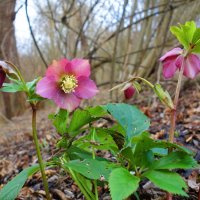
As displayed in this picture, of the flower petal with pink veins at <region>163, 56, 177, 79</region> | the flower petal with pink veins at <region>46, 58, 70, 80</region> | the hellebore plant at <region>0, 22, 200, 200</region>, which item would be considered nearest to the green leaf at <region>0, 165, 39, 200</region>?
the hellebore plant at <region>0, 22, 200, 200</region>

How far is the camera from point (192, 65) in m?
0.85

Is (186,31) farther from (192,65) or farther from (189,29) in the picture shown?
(192,65)

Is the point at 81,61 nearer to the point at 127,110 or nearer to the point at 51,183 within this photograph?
the point at 127,110

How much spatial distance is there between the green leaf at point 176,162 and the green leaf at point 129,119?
81 mm

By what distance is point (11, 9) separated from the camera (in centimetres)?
507

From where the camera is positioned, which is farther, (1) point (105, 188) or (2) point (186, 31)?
(1) point (105, 188)

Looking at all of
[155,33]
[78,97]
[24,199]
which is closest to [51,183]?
[24,199]

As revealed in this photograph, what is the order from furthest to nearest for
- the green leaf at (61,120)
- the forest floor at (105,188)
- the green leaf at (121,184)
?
the forest floor at (105,188), the green leaf at (61,120), the green leaf at (121,184)

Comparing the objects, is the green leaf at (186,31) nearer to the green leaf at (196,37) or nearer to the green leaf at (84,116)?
the green leaf at (196,37)

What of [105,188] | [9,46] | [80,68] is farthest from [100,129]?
[9,46]

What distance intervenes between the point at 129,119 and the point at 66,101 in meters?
0.15

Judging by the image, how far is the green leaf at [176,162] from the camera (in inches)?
27.3

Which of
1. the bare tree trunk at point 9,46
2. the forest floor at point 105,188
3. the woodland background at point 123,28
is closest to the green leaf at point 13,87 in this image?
the forest floor at point 105,188

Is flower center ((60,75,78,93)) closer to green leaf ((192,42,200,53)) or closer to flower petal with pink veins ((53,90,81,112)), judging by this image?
flower petal with pink veins ((53,90,81,112))
